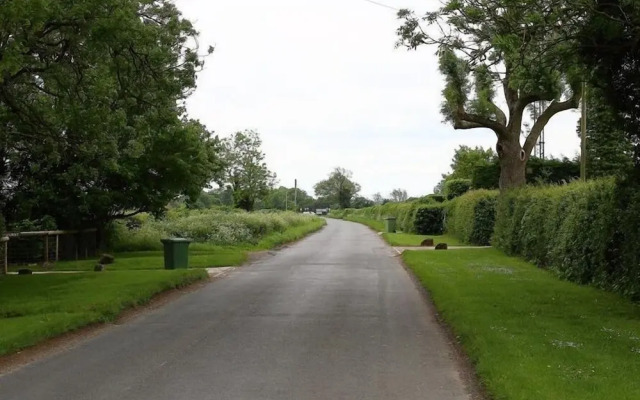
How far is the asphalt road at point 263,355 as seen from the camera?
7.14m

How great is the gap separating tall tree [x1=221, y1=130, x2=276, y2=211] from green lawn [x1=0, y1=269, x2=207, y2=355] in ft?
177

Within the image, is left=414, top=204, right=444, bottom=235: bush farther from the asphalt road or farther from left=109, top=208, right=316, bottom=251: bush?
the asphalt road

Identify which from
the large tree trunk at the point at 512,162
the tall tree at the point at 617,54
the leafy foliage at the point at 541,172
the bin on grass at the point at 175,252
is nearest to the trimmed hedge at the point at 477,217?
the large tree trunk at the point at 512,162

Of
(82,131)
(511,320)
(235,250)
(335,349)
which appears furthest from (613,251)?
(235,250)

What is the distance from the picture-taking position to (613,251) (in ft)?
47.7

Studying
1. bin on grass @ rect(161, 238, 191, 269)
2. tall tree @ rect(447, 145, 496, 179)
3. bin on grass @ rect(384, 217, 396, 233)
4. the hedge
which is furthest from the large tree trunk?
tall tree @ rect(447, 145, 496, 179)

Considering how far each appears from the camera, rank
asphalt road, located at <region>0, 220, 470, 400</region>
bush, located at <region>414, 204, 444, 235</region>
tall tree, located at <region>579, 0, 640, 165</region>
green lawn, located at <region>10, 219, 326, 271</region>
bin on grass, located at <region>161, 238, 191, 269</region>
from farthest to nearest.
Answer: bush, located at <region>414, 204, 444, 235</region> → green lawn, located at <region>10, 219, 326, 271</region> → bin on grass, located at <region>161, 238, 191, 269</region> → tall tree, located at <region>579, 0, 640, 165</region> → asphalt road, located at <region>0, 220, 470, 400</region>

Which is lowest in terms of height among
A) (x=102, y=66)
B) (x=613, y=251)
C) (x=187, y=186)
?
(x=613, y=251)

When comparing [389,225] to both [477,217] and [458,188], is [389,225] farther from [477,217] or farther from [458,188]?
[477,217]

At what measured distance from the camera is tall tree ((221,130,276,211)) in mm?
73188

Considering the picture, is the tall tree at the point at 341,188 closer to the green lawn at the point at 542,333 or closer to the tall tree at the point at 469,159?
the tall tree at the point at 469,159

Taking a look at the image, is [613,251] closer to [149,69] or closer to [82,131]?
[149,69]

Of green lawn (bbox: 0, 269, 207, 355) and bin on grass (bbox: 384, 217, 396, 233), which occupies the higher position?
bin on grass (bbox: 384, 217, 396, 233)

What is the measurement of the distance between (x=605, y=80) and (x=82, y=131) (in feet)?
39.0
